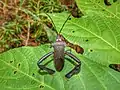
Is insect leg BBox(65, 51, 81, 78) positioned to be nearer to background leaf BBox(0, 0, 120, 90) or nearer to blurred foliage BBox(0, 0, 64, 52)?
background leaf BBox(0, 0, 120, 90)

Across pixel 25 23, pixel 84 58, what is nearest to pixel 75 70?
pixel 84 58

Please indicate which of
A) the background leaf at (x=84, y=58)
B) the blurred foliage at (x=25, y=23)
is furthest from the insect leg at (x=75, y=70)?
the blurred foliage at (x=25, y=23)

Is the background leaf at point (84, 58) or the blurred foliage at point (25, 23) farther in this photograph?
the blurred foliage at point (25, 23)

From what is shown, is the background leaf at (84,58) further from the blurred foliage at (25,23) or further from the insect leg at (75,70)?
the blurred foliage at (25,23)

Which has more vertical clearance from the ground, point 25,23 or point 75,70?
point 75,70

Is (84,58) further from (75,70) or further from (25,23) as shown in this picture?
(25,23)

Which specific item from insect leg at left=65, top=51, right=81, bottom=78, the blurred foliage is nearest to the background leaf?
insect leg at left=65, top=51, right=81, bottom=78

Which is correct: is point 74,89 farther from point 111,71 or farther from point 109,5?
point 109,5

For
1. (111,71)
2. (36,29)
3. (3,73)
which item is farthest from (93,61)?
(36,29)
